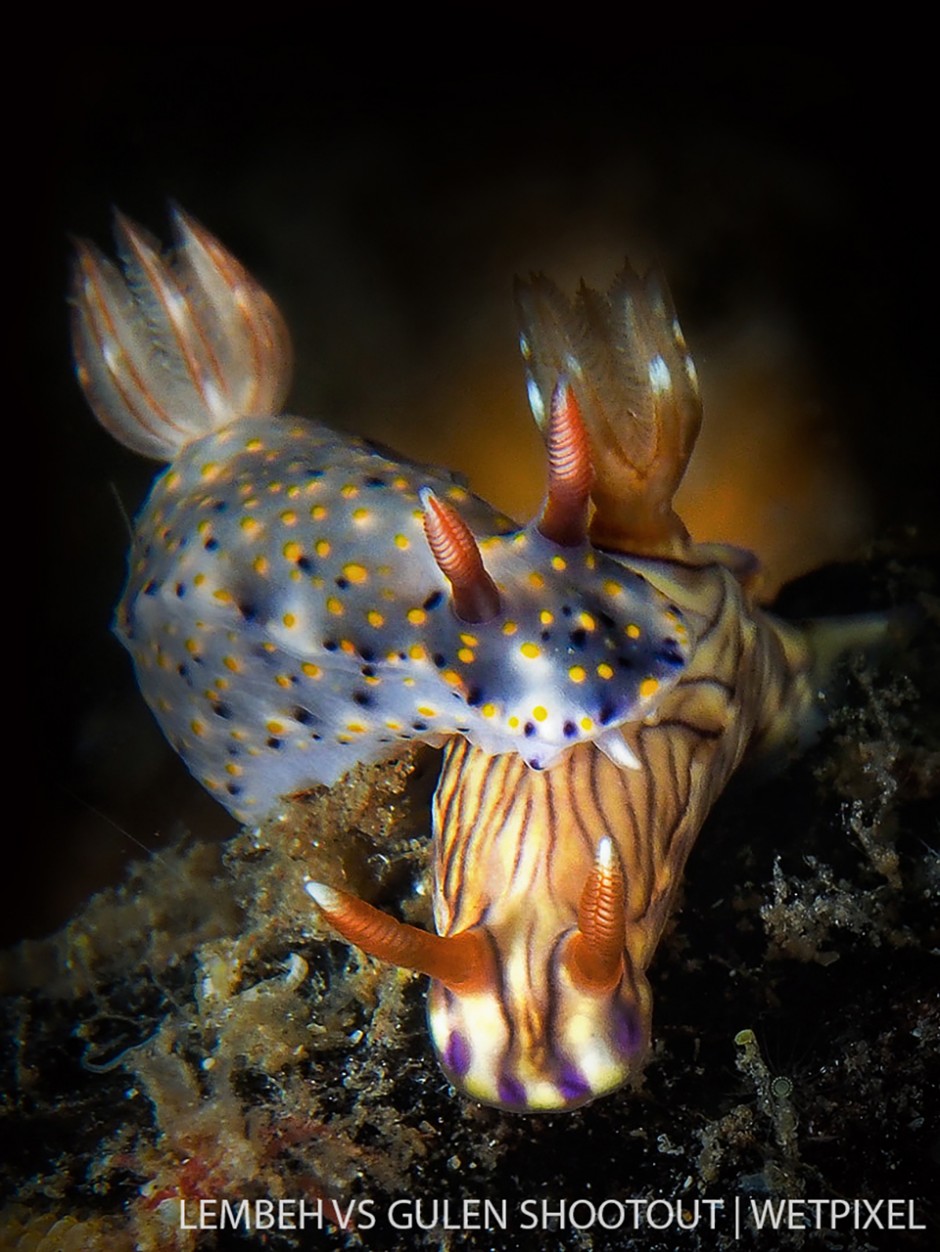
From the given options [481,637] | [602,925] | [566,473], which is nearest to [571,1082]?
[602,925]

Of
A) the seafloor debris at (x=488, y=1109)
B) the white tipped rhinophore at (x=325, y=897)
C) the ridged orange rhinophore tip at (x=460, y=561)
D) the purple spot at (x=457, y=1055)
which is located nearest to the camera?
the white tipped rhinophore at (x=325, y=897)

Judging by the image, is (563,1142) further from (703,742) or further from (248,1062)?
(703,742)

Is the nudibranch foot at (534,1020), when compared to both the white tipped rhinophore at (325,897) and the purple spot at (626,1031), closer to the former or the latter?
the purple spot at (626,1031)

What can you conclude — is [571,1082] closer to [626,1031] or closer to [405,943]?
[626,1031]

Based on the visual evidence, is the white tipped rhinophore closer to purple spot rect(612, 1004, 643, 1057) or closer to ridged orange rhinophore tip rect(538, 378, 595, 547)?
purple spot rect(612, 1004, 643, 1057)

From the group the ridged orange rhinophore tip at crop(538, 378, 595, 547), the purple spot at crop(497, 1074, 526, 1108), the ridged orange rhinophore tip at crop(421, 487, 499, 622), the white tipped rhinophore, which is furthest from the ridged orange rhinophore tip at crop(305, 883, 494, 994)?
the ridged orange rhinophore tip at crop(538, 378, 595, 547)

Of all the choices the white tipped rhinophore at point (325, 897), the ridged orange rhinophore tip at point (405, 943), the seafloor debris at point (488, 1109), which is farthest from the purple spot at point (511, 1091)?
the white tipped rhinophore at point (325, 897)
